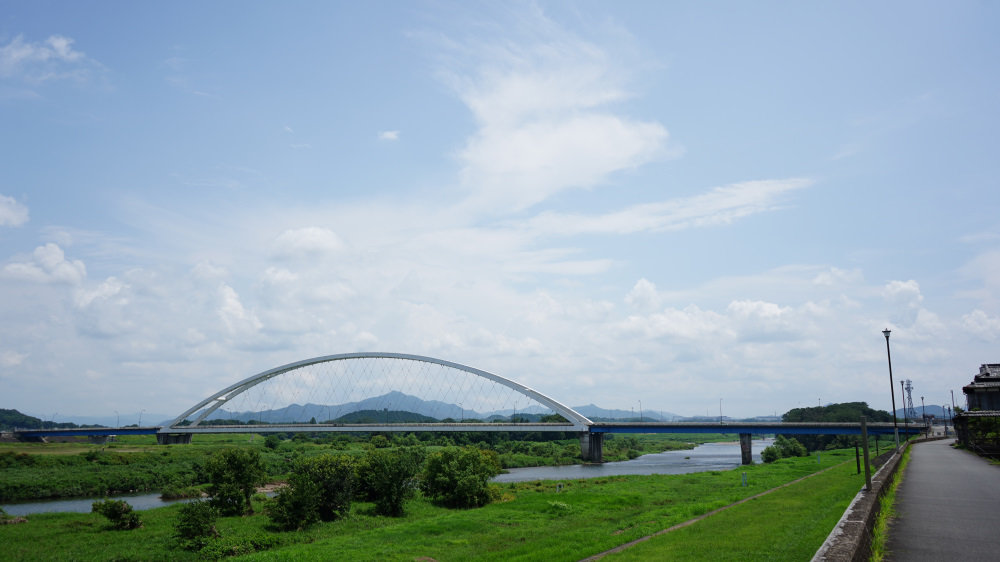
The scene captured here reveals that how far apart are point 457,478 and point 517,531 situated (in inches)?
443

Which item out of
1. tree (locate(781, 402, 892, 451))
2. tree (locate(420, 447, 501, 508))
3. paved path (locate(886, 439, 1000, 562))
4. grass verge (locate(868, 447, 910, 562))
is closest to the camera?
grass verge (locate(868, 447, 910, 562))

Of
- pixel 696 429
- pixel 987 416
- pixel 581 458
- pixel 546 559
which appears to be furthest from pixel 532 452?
pixel 546 559

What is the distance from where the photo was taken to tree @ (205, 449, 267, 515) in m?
31.9

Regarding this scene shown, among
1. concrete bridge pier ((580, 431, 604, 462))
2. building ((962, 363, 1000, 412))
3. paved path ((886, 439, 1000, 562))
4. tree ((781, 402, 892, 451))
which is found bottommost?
concrete bridge pier ((580, 431, 604, 462))

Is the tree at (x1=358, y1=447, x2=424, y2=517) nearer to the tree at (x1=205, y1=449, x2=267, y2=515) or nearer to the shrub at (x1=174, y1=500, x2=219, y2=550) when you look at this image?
the tree at (x1=205, y1=449, x2=267, y2=515)

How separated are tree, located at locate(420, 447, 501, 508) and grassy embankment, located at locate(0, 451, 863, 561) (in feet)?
3.61

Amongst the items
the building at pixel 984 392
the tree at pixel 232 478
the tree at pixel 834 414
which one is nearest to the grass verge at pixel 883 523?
the tree at pixel 232 478

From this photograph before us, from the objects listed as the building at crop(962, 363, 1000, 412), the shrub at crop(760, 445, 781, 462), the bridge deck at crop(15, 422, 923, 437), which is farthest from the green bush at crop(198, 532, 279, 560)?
the shrub at crop(760, 445, 781, 462)

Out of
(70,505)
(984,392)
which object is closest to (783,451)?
(984,392)

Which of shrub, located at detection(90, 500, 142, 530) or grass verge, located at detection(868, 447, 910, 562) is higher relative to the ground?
grass verge, located at detection(868, 447, 910, 562)

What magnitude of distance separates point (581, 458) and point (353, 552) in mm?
68557

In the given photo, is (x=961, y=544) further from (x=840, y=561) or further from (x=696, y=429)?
(x=696, y=429)

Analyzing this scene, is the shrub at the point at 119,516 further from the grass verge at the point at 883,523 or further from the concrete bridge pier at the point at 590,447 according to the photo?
the concrete bridge pier at the point at 590,447

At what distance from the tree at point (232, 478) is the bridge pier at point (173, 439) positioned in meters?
76.4
